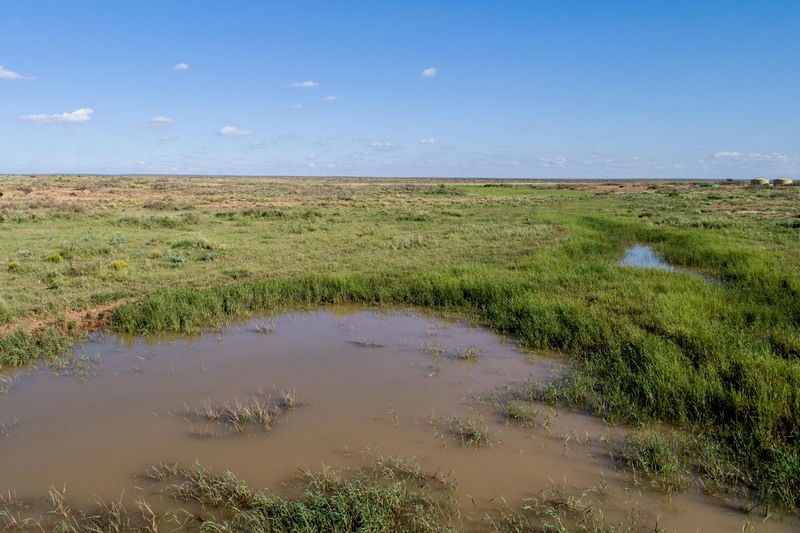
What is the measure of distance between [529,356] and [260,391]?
4772 millimetres

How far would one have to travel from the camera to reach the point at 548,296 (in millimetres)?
11320

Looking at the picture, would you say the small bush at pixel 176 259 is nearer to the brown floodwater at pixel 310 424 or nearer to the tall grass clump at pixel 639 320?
the tall grass clump at pixel 639 320

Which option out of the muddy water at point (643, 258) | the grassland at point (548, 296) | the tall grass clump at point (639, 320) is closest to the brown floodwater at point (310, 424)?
the tall grass clump at point (639, 320)

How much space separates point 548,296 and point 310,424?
725 cm

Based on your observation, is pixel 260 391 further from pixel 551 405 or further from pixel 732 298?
pixel 732 298

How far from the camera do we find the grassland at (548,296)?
6191 mm

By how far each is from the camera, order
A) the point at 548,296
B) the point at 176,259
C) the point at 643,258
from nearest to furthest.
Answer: the point at 548,296 < the point at 176,259 < the point at 643,258

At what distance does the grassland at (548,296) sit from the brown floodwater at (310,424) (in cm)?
91

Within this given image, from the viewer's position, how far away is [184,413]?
6422 mm

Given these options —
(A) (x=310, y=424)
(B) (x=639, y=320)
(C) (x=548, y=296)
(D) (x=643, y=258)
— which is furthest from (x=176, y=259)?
(D) (x=643, y=258)

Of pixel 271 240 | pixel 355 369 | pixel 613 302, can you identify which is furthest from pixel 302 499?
pixel 271 240

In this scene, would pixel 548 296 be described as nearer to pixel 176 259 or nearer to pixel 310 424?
pixel 310 424

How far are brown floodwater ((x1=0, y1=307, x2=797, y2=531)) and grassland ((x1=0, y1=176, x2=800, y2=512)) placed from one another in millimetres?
908

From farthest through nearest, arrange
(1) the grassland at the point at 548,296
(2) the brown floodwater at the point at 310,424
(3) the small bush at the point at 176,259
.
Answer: (3) the small bush at the point at 176,259, (1) the grassland at the point at 548,296, (2) the brown floodwater at the point at 310,424
